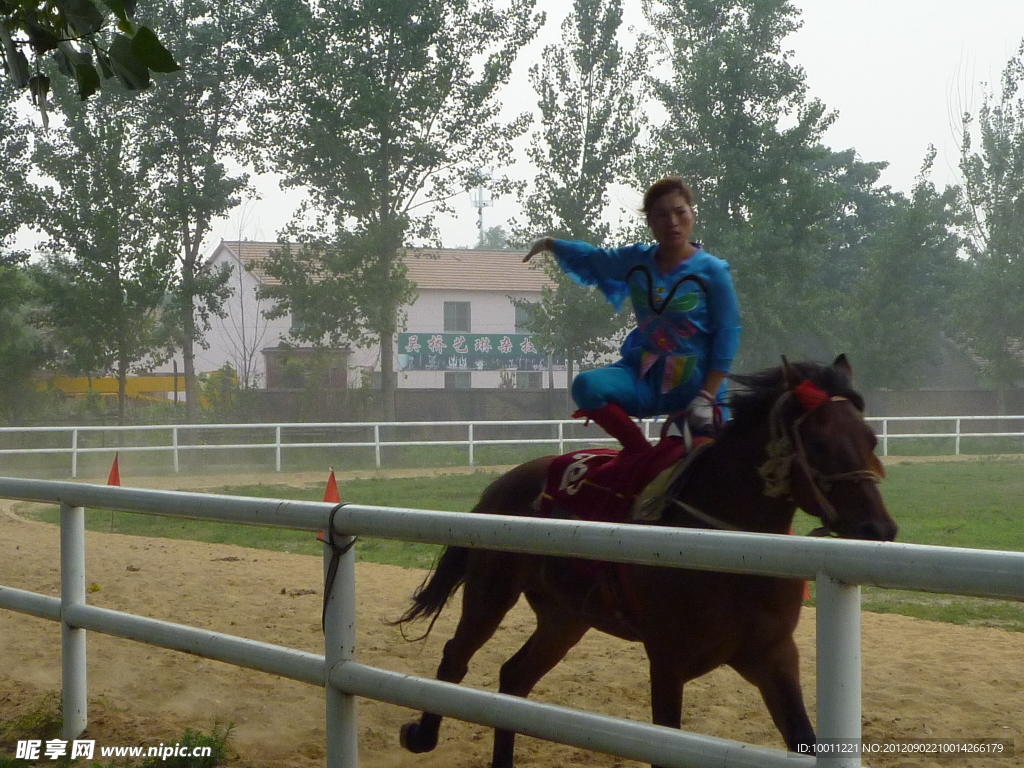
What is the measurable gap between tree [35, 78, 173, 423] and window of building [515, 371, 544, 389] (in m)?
19.6

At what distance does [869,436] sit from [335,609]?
1744mm

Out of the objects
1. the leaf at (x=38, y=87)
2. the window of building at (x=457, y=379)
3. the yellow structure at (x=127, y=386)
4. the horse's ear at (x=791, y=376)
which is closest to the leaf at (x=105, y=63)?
the leaf at (x=38, y=87)

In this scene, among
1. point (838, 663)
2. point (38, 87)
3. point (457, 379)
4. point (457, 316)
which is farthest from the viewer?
point (457, 316)

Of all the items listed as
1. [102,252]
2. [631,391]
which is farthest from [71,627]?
[102,252]

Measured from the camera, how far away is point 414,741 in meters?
4.23

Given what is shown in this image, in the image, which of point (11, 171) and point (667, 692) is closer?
point (667, 692)

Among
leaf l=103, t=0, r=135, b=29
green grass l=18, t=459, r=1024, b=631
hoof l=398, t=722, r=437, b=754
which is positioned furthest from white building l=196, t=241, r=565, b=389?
leaf l=103, t=0, r=135, b=29

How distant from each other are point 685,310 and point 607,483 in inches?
27.7

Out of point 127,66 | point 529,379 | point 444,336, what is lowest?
point 529,379

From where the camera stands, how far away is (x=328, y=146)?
28578 mm

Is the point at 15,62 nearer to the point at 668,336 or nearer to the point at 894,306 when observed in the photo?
the point at 668,336

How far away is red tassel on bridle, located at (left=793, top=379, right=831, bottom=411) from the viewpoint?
11.3 feet

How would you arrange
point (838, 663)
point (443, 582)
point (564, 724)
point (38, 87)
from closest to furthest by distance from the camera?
1. point (838, 663)
2. point (564, 724)
3. point (38, 87)
4. point (443, 582)

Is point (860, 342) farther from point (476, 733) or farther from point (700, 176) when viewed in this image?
point (476, 733)
